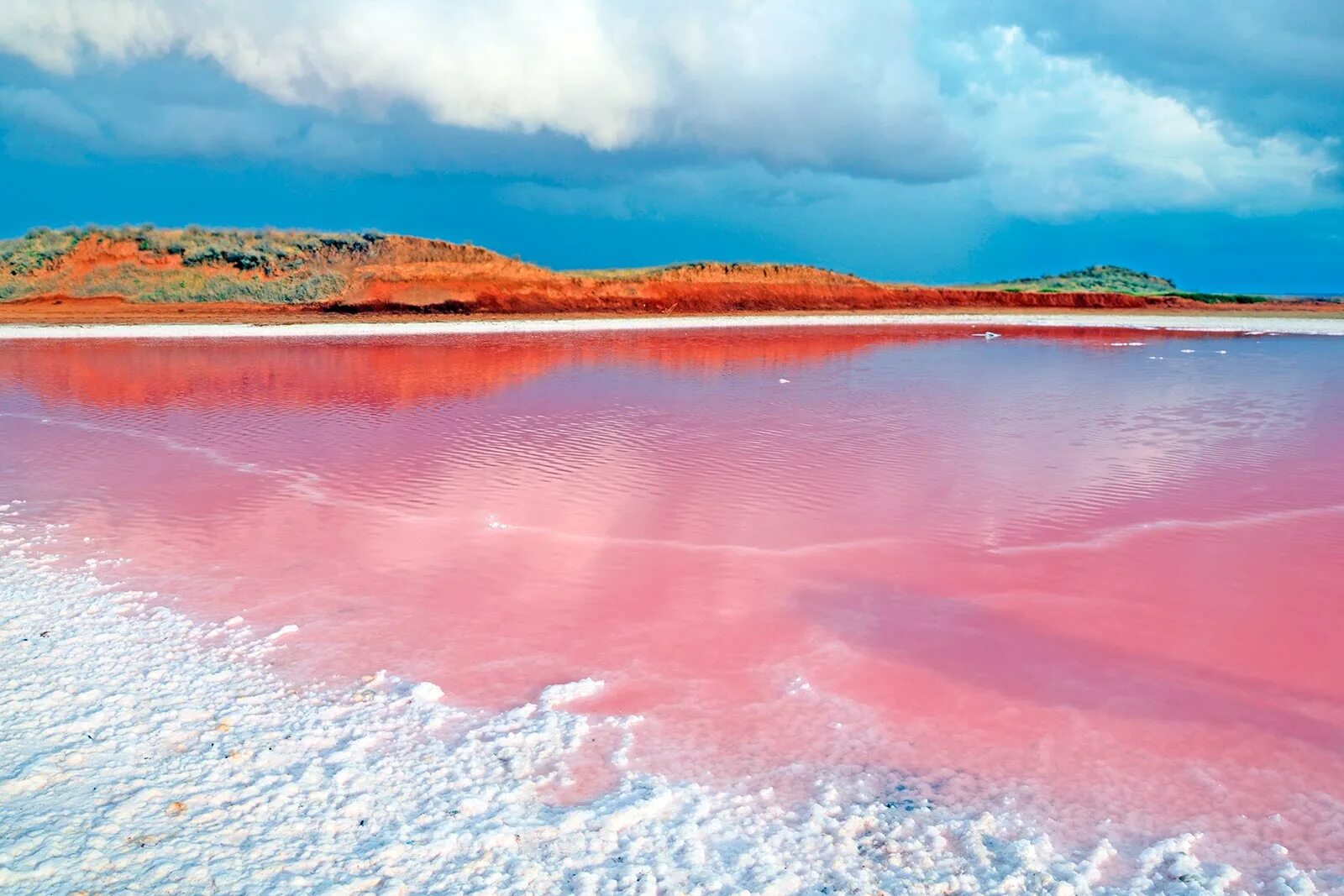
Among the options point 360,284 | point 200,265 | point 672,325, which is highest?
point 200,265

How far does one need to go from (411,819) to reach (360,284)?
37972mm

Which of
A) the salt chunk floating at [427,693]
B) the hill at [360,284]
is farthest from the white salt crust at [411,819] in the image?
Answer: the hill at [360,284]

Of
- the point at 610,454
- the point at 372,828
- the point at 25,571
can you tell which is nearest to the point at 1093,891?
the point at 372,828

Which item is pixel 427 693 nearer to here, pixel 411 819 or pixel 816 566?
pixel 411 819

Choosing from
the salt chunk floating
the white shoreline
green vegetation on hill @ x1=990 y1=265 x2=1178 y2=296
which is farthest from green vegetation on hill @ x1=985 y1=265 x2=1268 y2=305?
the salt chunk floating

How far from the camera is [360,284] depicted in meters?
38.7

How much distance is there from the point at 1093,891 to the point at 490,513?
5181 millimetres

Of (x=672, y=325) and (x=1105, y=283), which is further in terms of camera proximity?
(x=1105, y=283)

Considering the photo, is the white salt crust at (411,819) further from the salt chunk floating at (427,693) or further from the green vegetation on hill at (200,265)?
the green vegetation on hill at (200,265)

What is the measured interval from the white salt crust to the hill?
29.8 m

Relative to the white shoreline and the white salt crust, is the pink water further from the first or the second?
the white shoreline

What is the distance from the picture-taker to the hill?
35.7 m

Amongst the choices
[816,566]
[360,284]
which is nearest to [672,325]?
[360,284]

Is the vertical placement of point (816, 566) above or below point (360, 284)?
below
